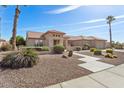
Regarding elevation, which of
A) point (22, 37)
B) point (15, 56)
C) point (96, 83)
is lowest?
point (96, 83)

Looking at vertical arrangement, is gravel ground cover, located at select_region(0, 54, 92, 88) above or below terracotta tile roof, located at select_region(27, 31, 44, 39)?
below

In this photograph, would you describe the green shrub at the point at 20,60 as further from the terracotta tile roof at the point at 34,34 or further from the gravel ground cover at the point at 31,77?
the terracotta tile roof at the point at 34,34

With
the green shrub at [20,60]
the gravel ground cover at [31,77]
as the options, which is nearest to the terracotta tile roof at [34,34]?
the green shrub at [20,60]

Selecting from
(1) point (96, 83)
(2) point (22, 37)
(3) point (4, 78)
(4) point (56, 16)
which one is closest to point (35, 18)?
(4) point (56, 16)

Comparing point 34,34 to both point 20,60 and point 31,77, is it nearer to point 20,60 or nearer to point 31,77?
point 20,60

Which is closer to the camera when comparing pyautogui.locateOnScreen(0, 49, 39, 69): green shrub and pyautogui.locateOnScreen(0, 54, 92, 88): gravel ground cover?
pyautogui.locateOnScreen(0, 54, 92, 88): gravel ground cover

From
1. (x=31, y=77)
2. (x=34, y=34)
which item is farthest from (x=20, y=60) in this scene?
(x=34, y=34)

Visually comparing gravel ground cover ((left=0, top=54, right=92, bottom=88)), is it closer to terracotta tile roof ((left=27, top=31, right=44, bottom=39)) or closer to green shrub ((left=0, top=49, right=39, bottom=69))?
green shrub ((left=0, top=49, right=39, bottom=69))

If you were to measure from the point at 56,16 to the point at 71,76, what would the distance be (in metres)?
4.92

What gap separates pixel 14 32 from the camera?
15148 mm

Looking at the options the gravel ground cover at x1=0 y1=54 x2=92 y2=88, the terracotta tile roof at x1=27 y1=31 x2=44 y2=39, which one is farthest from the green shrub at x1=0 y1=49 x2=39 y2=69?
the terracotta tile roof at x1=27 y1=31 x2=44 y2=39

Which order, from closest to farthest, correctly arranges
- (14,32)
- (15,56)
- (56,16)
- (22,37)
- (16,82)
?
(16,82) → (15,56) → (56,16) → (14,32) → (22,37)

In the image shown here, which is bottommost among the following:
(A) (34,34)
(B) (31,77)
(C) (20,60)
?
(B) (31,77)
